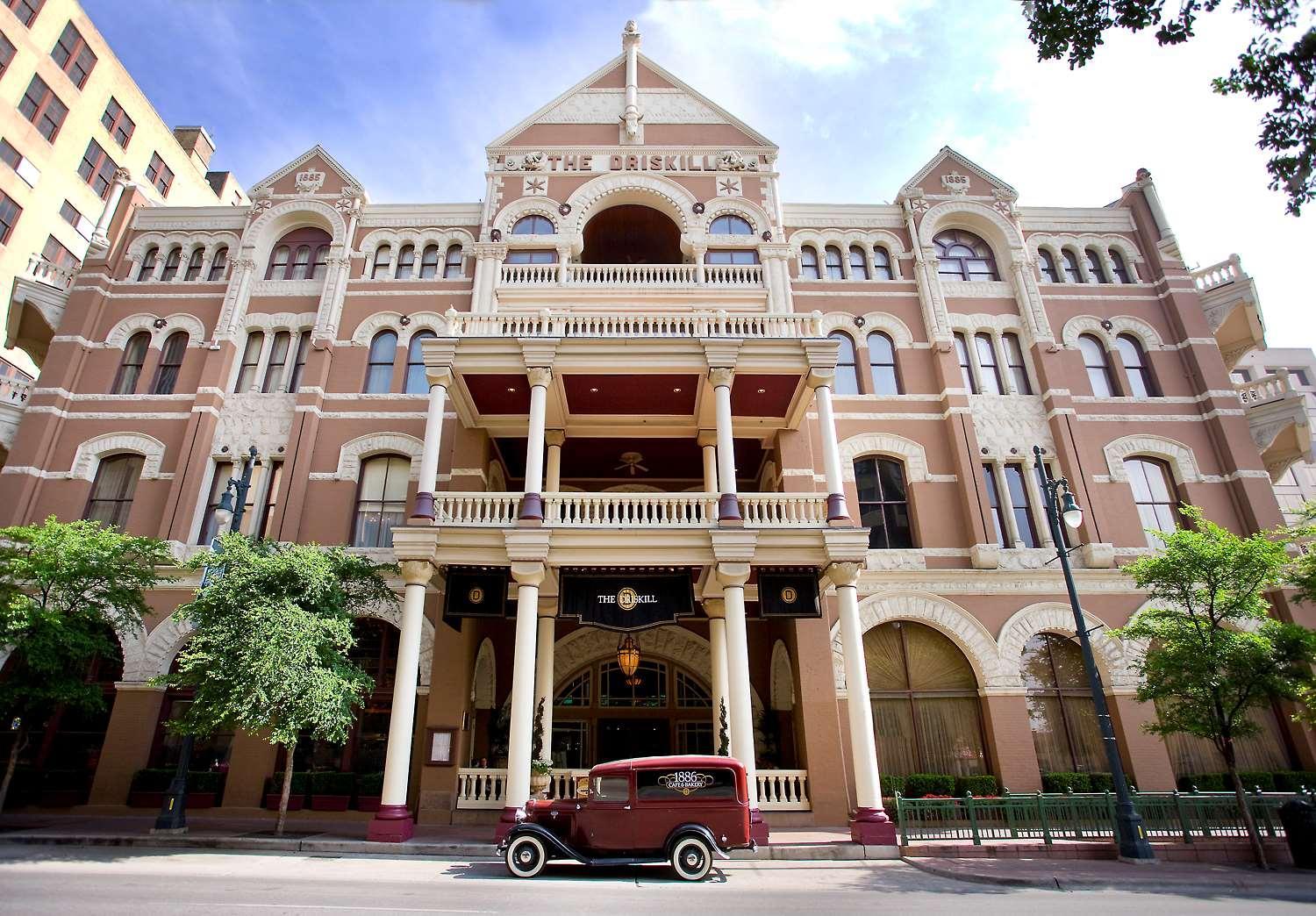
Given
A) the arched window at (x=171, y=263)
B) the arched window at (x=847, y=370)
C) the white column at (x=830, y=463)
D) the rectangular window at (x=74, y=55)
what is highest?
the rectangular window at (x=74, y=55)

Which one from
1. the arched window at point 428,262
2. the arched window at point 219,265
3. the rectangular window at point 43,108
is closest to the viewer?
the arched window at point 428,262

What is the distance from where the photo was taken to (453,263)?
74.5 ft

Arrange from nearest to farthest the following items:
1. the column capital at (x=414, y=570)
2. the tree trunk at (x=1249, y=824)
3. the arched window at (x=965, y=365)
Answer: the tree trunk at (x=1249, y=824) → the column capital at (x=414, y=570) → the arched window at (x=965, y=365)

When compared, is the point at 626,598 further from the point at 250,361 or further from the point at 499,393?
the point at 250,361

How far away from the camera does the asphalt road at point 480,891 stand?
7.86m

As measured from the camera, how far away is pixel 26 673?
1422 cm

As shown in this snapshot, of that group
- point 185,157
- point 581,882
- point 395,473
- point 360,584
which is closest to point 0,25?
point 185,157

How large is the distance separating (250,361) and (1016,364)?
24.2 m

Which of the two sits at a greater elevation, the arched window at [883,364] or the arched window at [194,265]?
the arched window at [194,265]

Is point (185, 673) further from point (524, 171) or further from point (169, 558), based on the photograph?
point (524, 171)

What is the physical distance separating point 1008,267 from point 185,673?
998 inches

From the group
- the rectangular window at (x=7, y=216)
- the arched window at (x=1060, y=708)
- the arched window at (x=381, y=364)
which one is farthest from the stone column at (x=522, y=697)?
the rectangular window at (x=7, y=216)

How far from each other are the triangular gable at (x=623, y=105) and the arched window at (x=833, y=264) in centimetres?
432

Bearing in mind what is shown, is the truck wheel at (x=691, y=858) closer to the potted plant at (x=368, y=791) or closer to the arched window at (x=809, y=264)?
the potted plant at (x=368, y=791)
